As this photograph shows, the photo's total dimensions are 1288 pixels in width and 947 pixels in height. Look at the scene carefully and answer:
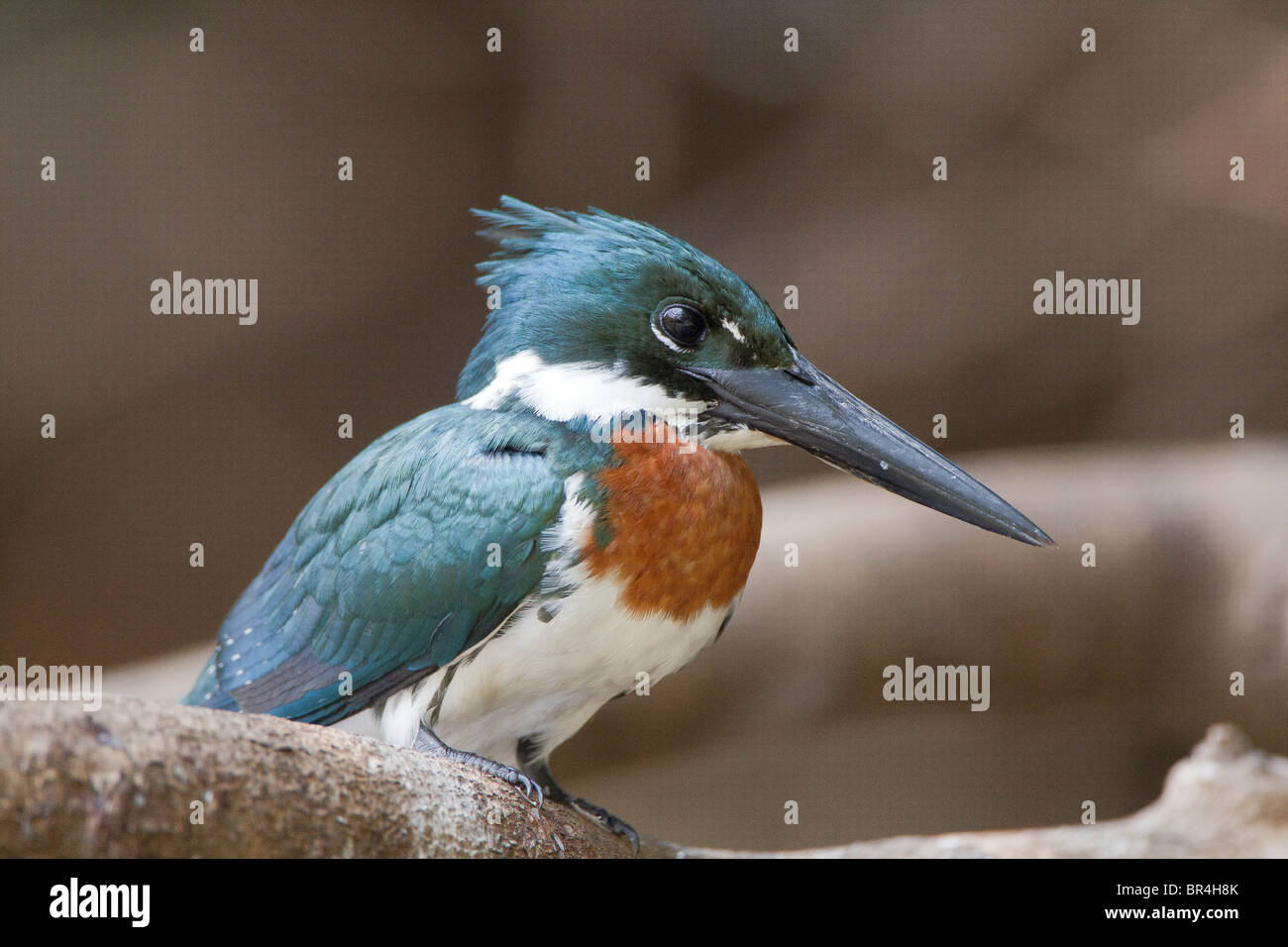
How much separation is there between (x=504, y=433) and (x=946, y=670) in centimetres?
186

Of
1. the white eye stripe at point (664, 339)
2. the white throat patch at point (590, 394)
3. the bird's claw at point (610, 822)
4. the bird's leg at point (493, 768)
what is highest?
the white eye stripe at point (664, 339)

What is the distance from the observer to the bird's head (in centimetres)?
212

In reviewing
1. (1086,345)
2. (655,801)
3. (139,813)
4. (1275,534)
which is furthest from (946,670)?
(139,813)

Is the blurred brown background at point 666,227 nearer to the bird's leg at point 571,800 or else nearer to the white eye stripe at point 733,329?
the bird's leg at point 571,800

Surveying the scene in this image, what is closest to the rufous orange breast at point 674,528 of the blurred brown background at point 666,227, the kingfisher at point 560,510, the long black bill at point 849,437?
the kingfisher at point 560,510

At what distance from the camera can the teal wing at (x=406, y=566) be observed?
1976mm

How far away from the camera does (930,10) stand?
15.1ft

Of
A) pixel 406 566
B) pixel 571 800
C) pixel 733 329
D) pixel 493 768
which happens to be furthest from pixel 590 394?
pixel 571 800

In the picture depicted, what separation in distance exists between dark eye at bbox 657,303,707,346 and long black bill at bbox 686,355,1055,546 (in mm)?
57

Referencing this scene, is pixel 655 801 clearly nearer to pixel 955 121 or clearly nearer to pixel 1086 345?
pixel 1086 345

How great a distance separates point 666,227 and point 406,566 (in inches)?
118

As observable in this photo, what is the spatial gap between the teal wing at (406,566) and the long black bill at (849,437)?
34 cm

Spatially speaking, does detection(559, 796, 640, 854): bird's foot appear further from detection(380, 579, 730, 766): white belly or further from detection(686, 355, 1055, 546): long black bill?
detection(686, 355, 1055, 546): long black bill

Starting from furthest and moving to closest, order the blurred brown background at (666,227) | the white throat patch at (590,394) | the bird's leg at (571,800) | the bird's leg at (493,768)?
the blurred brown background at (666,227) < the bird's leg at (571,800) < the white throat patch at (590,394) < the bird's leg at (493,768)
